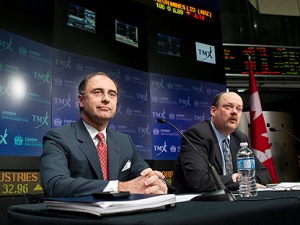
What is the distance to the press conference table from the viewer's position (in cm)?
68

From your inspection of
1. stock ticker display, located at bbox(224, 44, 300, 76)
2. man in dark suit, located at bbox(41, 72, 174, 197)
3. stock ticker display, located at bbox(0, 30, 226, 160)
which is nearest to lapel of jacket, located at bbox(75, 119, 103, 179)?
man in dark suit, located at bbox(41, 72, 174, 197)

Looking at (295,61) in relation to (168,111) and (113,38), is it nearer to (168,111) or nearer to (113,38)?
(168,111)

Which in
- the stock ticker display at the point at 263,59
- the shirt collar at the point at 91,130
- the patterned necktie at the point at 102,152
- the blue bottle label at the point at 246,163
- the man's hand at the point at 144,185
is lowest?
the man's hand at the point at 144,185

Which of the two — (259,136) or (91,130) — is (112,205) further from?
(259,136)

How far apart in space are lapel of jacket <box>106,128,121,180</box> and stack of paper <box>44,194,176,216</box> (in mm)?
868

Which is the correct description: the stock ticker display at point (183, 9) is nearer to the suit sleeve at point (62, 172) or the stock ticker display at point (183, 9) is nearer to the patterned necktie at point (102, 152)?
the patterned necktie at point (102, 152)

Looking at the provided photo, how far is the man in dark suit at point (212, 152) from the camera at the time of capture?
6.70ft

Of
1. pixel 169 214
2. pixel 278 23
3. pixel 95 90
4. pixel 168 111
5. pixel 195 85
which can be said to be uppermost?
pixel 278 23

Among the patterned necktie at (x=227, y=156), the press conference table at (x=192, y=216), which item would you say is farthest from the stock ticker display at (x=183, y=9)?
the press conference table at (x=192, y=216)

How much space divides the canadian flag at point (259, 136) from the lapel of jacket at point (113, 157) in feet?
9.77

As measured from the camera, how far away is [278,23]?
5.89m

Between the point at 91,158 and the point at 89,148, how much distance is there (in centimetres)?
5

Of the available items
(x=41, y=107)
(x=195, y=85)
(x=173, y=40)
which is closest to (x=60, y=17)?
(x=41, y=107)

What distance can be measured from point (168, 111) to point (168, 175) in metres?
0.77
